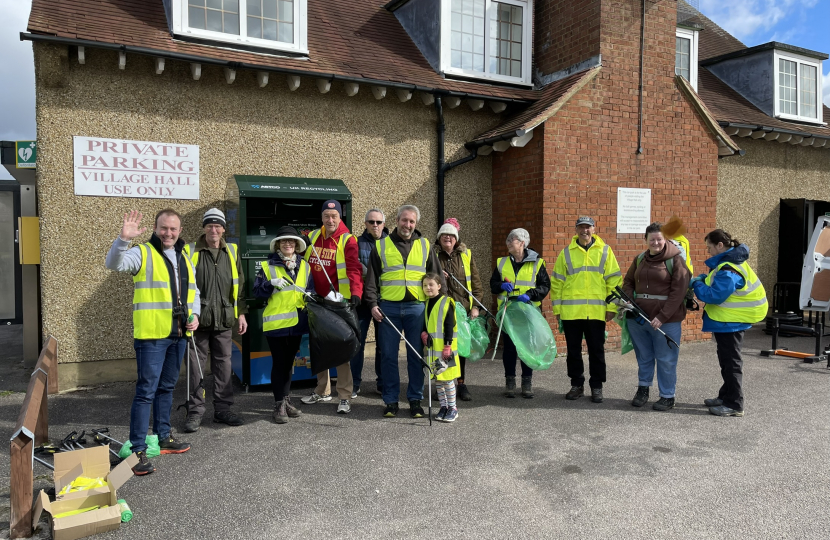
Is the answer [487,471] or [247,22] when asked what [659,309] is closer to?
[487,471]

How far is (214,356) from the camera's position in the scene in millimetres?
4965

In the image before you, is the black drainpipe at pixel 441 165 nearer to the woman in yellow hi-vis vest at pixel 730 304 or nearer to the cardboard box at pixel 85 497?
the woman in yellow hi-vis vest at pixel 730 304

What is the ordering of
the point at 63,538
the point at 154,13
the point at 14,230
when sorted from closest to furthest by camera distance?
the point at 63,538, the point at 154,13, the point at 14,230

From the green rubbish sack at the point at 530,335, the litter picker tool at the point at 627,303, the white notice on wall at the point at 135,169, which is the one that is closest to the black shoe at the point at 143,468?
the green rubbish sack at the point at 530,335

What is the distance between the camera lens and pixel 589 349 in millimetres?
5879

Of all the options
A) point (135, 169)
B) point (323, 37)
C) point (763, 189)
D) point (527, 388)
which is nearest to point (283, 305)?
point (527, 388)

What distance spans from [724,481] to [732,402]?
1.72m

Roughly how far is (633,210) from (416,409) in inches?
193

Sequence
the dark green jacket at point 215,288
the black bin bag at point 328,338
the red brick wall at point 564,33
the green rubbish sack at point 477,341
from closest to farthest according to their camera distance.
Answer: the dark green jacket at point 215,288
the black bin bag at point 328,338
the green rubbish sack at point 477,341
the red brick wall at point 564,33

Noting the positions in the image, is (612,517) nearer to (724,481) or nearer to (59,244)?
(724,481)

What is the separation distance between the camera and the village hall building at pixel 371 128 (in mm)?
6246

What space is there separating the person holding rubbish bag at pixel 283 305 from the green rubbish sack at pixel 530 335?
2.01 meters

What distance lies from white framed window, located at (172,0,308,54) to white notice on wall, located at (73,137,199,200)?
1.45 metres

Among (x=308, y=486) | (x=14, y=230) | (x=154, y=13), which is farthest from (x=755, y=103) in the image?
(x=14, y=230)
